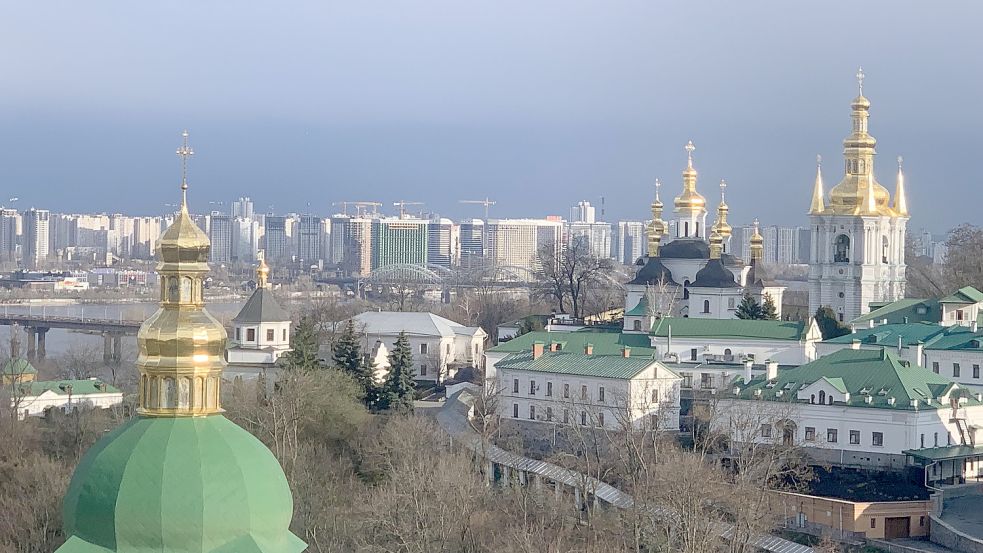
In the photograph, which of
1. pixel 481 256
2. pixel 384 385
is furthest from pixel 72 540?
pixel 481 256

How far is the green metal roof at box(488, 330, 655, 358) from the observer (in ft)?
113

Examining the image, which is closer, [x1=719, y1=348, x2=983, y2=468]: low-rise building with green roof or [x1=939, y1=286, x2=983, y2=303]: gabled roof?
[x1=719, y1=348, x2=983, y2=468]: low-rise building with green roof

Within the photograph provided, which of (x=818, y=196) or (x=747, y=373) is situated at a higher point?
(x=818, y=196)

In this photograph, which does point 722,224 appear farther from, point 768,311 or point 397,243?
point 397,243

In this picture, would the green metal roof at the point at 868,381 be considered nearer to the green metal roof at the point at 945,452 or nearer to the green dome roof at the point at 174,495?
the green metal roof at the point at 945,452

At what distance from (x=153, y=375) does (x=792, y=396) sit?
805 inches

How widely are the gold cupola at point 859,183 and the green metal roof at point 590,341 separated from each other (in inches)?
365

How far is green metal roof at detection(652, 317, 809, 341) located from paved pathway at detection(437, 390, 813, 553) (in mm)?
4012

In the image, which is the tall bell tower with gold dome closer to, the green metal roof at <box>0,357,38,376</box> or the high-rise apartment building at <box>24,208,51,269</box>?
the green metal roof at <box>0,357,38,376</box>

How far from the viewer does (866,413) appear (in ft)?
93.4

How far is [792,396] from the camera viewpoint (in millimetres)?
29438

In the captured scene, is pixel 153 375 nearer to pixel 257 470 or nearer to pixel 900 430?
pixel 257 470

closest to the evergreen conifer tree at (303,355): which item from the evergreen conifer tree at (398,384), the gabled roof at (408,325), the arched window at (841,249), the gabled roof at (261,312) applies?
the evergreen conifer tree at (398,384)

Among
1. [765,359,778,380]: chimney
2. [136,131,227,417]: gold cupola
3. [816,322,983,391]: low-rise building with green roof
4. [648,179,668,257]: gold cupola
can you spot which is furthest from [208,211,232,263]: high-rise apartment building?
[136,131,227,417]: gold cupola
